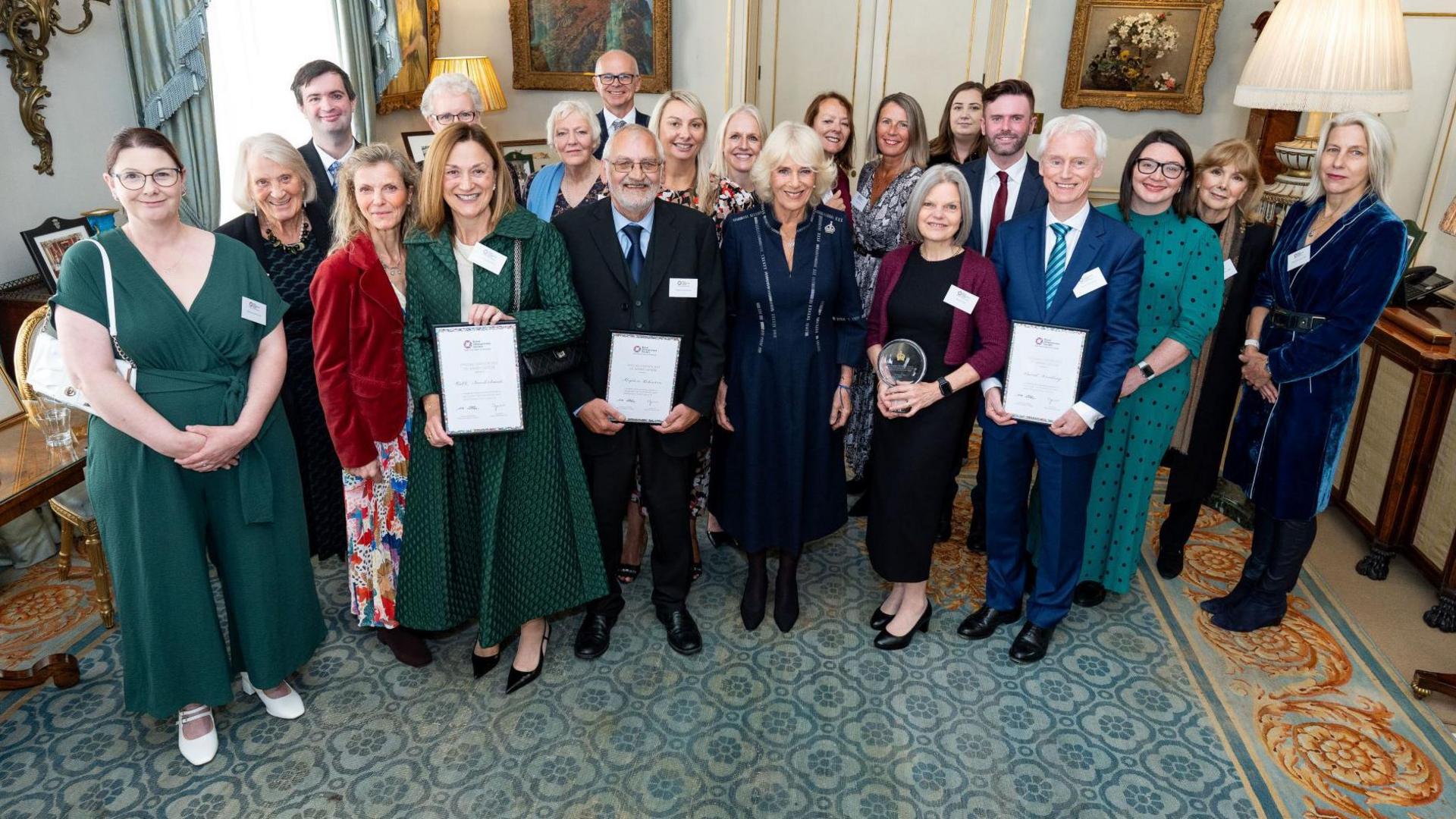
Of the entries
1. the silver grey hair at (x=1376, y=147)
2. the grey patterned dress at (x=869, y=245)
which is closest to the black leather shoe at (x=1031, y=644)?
the grey patterned dress at (x=869, y=245)

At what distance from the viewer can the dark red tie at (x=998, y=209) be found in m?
3.63

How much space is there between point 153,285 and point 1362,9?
479cm

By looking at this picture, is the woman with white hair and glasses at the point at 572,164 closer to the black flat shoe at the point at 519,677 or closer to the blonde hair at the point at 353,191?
the blonde hair at the point at 353,191

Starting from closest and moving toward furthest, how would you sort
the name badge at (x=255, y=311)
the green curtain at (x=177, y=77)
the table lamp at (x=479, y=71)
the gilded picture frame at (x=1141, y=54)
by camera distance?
the name badge at (x=255, y=311) < the green curtain at (x=177, y=77) < the table lamp at (x=479, y=71) < the gilded picture frame at (x=1141, y=54)

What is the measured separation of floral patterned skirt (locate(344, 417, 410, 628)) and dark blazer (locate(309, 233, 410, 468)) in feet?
0.40

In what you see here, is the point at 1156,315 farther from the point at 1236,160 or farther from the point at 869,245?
the point at 869,245

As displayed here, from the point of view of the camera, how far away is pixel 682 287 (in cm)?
288

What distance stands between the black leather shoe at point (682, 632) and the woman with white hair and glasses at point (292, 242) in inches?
52.0

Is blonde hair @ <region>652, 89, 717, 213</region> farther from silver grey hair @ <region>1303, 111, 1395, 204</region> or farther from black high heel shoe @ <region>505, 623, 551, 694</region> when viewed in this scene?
silver grey hair @ <region>1303, 111, 1395, 204</region>

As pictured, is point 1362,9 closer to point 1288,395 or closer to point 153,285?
point 1288,395

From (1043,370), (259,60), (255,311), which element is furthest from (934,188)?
(259,60)

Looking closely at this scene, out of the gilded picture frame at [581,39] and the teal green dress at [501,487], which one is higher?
the gilded picture frame at [581,39]

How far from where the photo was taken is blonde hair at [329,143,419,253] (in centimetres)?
266

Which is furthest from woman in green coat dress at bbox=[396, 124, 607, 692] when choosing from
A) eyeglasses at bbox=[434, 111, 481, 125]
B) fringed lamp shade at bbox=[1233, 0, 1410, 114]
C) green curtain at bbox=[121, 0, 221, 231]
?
fringed lamp shade at bbox=[1233, 0, 1410, 114]
